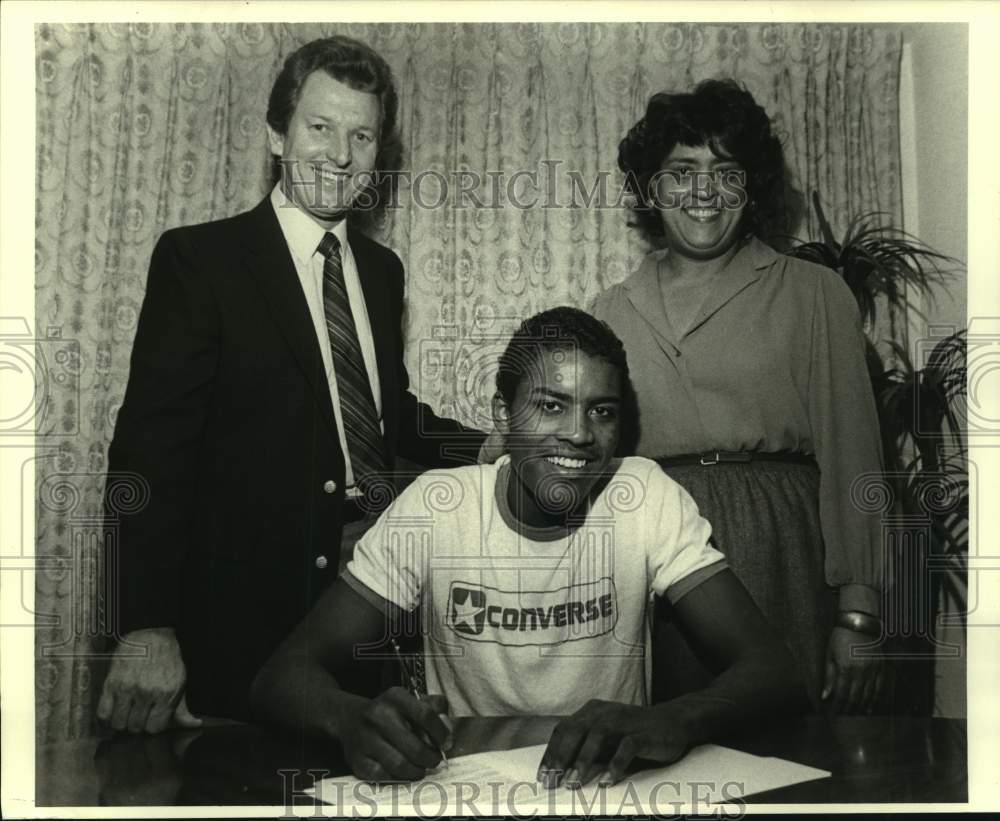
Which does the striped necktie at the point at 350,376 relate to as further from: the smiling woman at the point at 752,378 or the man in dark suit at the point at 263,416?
the smiling woman at the point at 752,378

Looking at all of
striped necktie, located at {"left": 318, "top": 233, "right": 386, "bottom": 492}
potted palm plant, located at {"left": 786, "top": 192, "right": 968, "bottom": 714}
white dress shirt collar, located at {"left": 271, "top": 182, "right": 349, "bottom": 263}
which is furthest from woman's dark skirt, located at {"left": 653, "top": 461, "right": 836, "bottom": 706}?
white dress shirt collar, located at {"left": 271, "top": 182, "right": 349, "bottom": 263}

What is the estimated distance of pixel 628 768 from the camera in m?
2.28

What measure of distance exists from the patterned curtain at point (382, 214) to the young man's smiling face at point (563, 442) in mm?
207

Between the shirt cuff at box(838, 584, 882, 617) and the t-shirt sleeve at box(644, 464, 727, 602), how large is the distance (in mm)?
410

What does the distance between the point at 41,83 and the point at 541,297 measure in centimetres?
134

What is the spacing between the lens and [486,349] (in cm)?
271

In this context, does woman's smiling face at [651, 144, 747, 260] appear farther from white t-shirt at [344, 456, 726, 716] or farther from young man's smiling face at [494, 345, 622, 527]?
white t-shirt at [344, 456, 726, 716]

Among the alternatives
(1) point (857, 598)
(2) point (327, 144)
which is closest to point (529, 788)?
(1) point (857, 598)

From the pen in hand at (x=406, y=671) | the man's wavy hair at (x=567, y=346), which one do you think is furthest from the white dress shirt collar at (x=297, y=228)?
the pen in hand at (x=406, y=671)

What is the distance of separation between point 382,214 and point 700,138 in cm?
80

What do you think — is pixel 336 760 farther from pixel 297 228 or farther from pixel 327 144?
pixel 327 144

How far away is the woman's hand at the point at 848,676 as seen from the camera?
8.86 ft

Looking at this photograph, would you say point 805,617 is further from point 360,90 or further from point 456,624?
point 360,90

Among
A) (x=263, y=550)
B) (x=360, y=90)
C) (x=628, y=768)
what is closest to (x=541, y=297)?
(x=360, y=90)
